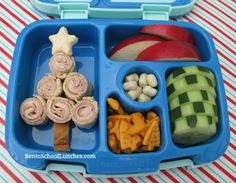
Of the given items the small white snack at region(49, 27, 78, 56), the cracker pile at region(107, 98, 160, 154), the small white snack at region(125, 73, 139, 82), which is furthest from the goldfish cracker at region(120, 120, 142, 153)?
the small white snack at region(49, 27, 78, 56)

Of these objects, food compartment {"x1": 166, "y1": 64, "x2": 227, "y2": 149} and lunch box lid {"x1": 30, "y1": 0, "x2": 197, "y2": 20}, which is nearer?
food compartment {"x1": 166, "y1": 64, "x2": 227, "y2": 149}

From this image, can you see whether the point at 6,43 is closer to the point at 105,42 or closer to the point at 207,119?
the point at 105,42

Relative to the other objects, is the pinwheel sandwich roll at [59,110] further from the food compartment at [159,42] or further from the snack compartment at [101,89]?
the food compartment at [159,42]

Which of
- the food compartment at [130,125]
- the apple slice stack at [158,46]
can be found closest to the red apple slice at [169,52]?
the apple slice stack at [158,46]

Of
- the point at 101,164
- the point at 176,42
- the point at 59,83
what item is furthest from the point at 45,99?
the point at 176,42

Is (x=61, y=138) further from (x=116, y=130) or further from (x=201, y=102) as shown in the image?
(x=201, y=102)

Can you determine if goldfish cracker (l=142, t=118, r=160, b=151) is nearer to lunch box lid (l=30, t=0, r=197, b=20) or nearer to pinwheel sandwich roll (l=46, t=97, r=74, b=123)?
pinwheel sandwich roll (l=46, t=97, r=74, b=123)

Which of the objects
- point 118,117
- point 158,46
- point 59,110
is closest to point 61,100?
point 59,110
